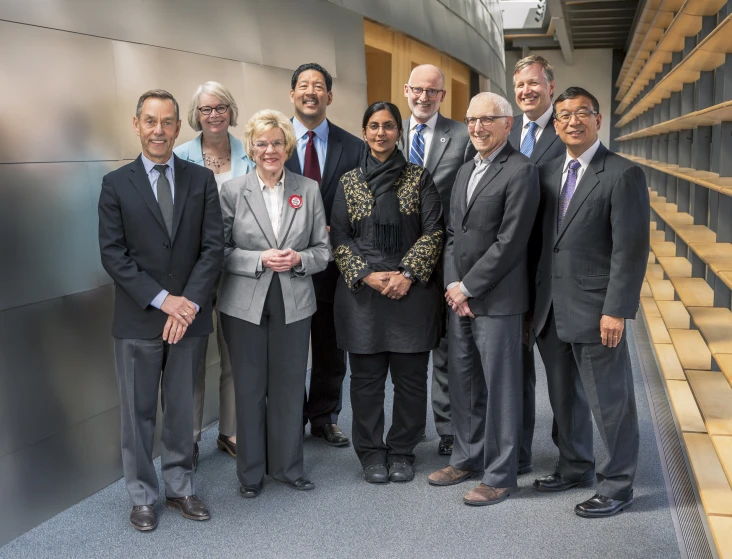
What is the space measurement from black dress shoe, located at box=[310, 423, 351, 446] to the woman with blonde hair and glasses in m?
0.45

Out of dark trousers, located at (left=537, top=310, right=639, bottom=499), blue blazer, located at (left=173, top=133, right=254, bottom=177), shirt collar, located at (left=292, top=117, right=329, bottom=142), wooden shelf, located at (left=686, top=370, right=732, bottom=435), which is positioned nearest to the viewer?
wooden shelf, located at (left=686, top=370, right=732, bottom=435)

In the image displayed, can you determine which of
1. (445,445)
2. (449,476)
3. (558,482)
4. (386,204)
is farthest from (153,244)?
(558,482)

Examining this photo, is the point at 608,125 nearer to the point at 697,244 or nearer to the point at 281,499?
the point at 697,244

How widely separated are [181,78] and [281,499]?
2087mm

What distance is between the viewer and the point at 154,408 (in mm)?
2996

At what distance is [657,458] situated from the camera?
3.56 meters

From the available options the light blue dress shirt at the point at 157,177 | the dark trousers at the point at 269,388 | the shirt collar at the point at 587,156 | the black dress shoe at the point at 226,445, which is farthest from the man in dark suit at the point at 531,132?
the light blue dress shirt at the point at 157,177

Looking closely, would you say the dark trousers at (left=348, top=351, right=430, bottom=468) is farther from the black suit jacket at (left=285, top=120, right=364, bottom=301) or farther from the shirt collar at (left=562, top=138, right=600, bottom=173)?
the shirt collar at (left=562, top=138, right=600, bottom=173)

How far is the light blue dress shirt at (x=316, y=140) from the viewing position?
11.9 ft

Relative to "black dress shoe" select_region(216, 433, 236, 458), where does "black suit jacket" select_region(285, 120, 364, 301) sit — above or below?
above

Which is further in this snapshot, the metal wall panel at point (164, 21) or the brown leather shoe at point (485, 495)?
the brown leather shoe at point (485, 495)

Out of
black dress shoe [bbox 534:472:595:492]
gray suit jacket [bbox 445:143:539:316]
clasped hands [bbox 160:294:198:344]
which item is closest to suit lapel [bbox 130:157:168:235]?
clasped hands [bbox 160:294:198:344]

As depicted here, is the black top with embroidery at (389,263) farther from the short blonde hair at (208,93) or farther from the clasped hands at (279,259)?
the short blonde hair at (208,93)

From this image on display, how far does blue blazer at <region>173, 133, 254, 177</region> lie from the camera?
11.3 feet
